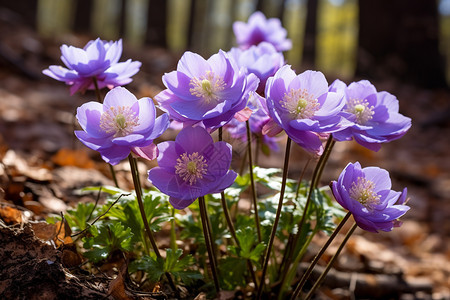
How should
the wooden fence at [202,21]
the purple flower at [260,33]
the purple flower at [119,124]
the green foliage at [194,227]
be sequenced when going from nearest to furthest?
the purple flower at [119,124], the green foliage at [194,227], the purple flower at [260,33], the wooden fence at [202,21]

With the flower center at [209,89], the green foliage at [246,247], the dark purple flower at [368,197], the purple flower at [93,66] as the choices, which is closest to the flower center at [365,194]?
the dark purple flower at [368,197]

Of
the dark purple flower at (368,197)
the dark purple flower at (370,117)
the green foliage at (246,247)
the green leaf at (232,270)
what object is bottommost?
the green leaf at (232,270)

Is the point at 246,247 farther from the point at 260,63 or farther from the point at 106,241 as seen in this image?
the point at 260,63

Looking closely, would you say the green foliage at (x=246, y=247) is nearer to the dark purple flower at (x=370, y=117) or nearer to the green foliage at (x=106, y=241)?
the green foliage at (x=106, y=241)

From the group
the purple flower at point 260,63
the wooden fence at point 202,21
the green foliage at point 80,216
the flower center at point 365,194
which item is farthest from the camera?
the wooden fence at point 202,21

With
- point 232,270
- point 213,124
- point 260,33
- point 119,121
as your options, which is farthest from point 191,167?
point 260,33

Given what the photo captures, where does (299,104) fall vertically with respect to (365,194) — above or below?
above

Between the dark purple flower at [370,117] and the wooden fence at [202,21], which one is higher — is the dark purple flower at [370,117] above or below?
above
